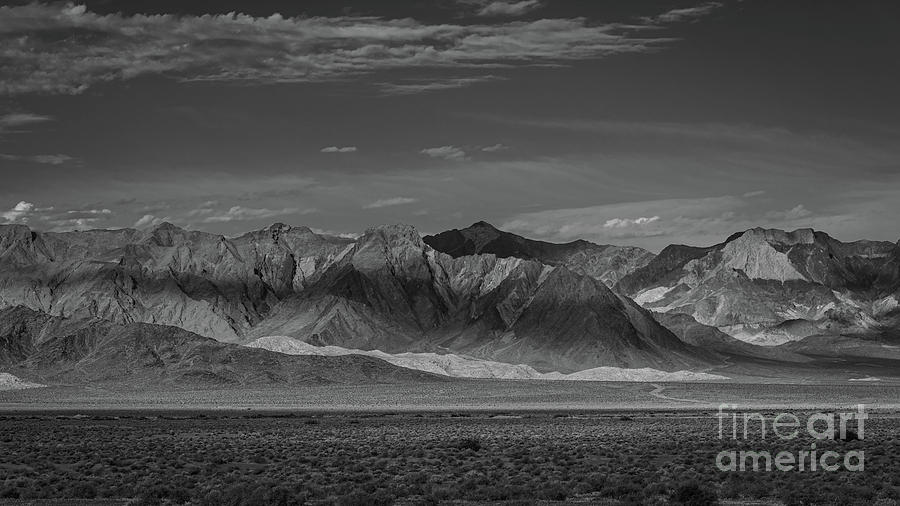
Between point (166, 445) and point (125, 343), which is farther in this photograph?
point (125, 343)

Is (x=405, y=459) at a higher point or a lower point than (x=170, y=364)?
lower

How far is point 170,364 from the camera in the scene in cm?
18175

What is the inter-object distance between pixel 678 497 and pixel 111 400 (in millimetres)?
107915

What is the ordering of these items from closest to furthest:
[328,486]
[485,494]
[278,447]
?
[485,494] < [328,486] < [278,447]

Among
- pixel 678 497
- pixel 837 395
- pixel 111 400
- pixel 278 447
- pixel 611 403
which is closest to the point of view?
pixel 678 497

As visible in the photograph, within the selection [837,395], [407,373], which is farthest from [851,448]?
[407,373]

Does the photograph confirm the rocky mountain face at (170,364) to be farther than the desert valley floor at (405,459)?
Yes

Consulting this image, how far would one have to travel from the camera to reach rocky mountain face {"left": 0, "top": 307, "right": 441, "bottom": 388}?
573 ft

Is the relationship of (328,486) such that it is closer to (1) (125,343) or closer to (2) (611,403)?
(2) (611,403)

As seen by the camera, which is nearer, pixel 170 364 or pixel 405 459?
pixel 405 459

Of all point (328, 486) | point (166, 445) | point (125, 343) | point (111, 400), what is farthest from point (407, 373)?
point (328, 486)

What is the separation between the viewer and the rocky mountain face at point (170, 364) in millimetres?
174625

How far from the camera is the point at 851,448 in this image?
5400 cm

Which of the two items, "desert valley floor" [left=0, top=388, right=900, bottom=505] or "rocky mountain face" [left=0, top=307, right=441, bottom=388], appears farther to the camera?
"rocky mountain face" [left=0, top=307, right=441, bottom=388]
